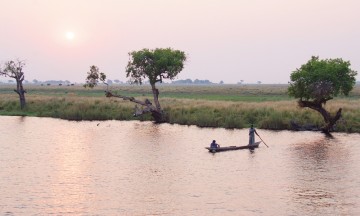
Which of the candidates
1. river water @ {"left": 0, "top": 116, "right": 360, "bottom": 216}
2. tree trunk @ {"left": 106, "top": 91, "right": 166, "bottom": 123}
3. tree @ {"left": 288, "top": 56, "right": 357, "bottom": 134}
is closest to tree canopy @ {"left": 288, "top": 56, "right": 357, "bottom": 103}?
tree @ {"left": 288, "top": 56, "right": 357, "bottom": 134}

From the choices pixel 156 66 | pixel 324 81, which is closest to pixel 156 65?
pixel 156 66

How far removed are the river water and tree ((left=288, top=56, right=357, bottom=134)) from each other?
3.99m

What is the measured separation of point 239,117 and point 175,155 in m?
24.4

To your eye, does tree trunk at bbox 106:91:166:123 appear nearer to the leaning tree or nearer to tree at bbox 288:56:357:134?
the leaning tree

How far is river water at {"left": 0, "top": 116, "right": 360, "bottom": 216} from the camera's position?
24.5 meters

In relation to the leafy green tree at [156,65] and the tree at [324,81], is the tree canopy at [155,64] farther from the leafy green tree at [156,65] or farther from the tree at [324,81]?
the tree at [324,81]

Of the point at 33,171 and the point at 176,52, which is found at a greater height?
the point at 176,52

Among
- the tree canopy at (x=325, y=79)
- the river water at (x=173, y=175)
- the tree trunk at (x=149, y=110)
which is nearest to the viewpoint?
the river water at (x=173, y=175)

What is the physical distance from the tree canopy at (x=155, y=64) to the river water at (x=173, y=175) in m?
17.5

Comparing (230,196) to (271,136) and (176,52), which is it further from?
(176,52)

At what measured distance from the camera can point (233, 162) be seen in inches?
1470

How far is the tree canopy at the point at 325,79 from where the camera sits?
53906mm

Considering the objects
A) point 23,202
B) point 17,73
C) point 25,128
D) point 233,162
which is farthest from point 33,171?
point 17,73

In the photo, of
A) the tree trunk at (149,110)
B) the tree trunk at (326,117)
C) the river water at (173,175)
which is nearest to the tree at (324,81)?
the tree trunk at (326,117)
